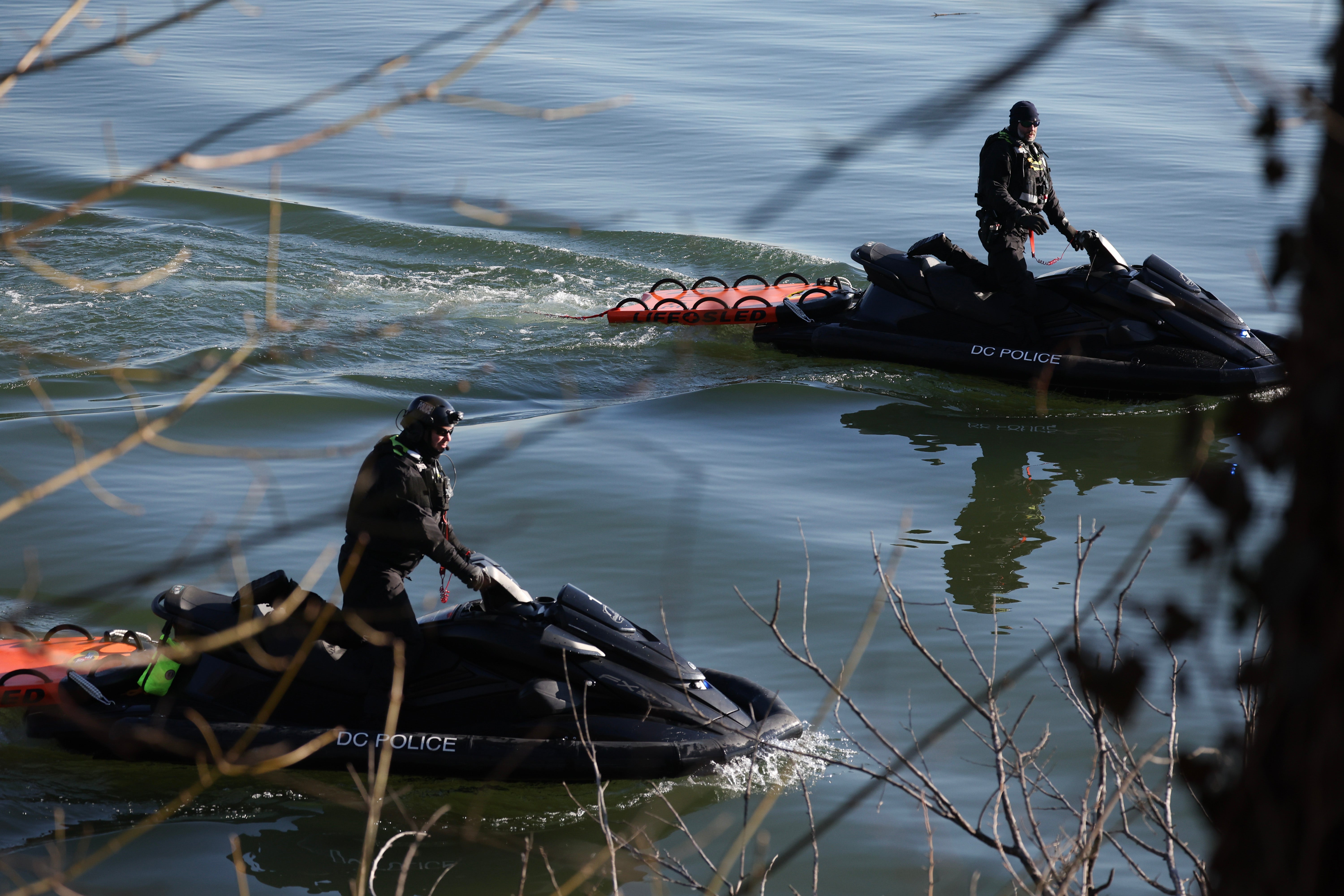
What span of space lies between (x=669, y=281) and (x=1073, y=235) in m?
4.47

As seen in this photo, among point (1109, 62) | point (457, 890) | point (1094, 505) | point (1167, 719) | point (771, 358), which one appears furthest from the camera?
point (1109, 62)

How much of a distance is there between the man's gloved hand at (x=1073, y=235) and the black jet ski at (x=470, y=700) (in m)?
6.07

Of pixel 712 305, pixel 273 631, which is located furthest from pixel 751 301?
pixel 273 631

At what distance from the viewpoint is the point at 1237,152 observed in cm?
2158

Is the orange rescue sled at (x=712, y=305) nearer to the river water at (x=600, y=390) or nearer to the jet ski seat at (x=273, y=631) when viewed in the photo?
the river water at (x=600, y=390)

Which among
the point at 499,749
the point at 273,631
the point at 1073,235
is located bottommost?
the point at 499,749

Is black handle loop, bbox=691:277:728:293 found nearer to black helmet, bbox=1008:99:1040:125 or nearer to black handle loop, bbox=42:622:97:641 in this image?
black helmet, bbox=1008:99:1040:125

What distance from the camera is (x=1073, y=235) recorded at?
428 inches

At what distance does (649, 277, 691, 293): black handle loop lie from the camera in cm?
1295

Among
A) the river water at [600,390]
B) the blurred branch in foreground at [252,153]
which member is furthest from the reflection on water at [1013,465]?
the blurred branch in foreground at [252,153]

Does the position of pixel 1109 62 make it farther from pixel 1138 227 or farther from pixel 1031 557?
pixel 1031 557

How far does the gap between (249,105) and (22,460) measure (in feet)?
41.3

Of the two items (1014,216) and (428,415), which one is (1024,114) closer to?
(1014,216)

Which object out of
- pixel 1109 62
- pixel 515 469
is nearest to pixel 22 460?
pixel 515 469
